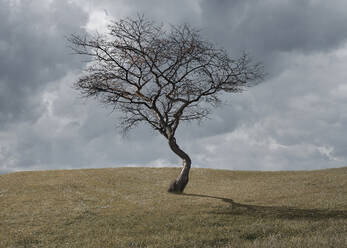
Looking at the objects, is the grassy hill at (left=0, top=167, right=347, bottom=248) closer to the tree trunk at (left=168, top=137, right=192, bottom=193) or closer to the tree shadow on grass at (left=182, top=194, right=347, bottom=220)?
the tree shadow on grass at (left=182, top=194, right=347, bottom=220)

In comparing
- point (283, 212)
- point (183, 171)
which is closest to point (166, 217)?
point (283, 212)

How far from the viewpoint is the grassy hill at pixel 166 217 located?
42.5 feet

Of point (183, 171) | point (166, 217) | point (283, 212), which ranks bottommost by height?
point (166, 217)

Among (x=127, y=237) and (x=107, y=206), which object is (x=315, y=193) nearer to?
(x=107, y=206)

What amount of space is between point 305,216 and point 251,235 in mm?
5535

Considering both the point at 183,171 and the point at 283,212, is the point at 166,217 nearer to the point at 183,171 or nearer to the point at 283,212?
the point at 283,212

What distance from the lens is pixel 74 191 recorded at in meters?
30.3

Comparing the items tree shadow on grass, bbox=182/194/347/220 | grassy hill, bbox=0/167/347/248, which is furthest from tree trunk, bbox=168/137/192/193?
tree shadow on grass, bbox=182/194/347/220

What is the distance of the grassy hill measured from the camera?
42.5ft

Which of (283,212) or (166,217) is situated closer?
(166,217)

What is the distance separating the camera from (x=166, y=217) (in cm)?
1734

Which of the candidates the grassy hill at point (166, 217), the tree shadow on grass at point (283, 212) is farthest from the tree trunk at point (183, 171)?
the tree shadow on grass at point (283, 212)

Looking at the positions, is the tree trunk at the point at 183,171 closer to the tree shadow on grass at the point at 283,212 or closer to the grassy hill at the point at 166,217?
the grassy hill at the point at 166,217

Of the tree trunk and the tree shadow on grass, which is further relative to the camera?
the tree trunk
